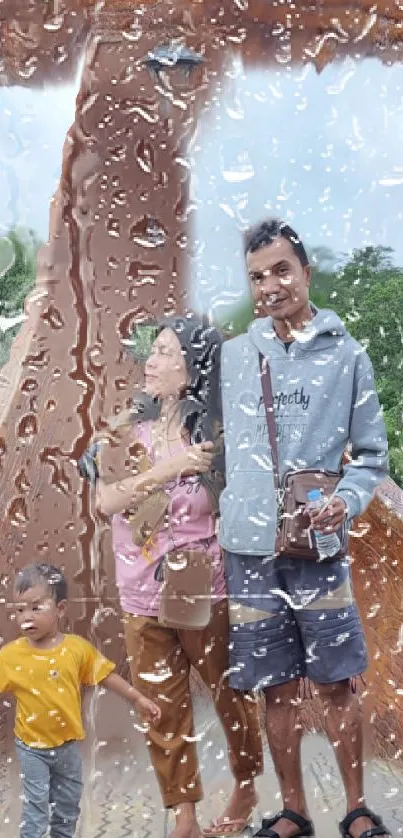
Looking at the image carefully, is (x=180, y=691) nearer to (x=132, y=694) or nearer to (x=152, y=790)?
(x=132, y=694)

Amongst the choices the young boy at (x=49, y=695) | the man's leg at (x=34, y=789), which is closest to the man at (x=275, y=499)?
the young boy at (x=49, y=695)

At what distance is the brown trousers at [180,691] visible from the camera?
2613 mm

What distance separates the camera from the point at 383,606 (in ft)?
8.83

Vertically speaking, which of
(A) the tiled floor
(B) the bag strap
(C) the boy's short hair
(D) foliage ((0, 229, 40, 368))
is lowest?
(A) the tiled floor

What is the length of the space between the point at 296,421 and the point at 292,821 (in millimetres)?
884

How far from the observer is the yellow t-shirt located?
2.55 meters

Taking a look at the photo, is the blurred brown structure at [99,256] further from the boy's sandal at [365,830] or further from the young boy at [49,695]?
the boy's sandal at [365,830]

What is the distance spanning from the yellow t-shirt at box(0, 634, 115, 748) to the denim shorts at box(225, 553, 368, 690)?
0.35 metres

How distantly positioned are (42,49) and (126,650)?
1.35 meters

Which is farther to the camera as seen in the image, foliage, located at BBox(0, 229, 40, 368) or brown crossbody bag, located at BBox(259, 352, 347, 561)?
foliage, located at BBox(0, 229, 40, 368)

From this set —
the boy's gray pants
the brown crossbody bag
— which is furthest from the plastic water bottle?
the boy's gray pants

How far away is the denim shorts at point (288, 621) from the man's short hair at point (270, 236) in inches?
26.1

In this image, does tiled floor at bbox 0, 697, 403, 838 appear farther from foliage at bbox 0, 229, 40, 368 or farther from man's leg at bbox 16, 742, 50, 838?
foliage at bbox 0, 229, 40, 368

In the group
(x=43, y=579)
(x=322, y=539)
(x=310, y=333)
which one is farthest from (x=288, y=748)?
(x=310, y=333)
